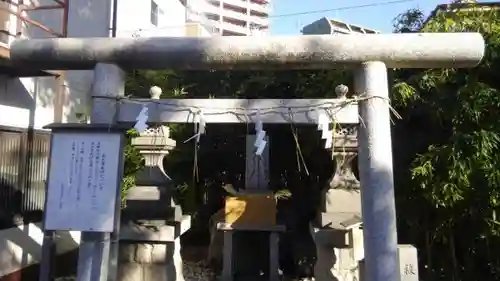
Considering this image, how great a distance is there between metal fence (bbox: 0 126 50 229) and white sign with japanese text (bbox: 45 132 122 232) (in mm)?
2121

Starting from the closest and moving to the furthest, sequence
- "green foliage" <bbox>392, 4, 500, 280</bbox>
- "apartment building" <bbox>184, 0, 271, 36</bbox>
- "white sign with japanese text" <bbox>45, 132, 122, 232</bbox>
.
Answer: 1. "white sign with japanese text" <bbox>45, 132, 122, 232</bbox>
2. "green foliage" <bbox>392, 4, 500, 280</bbox>
3. "apartment building" <bbox>184, 0, 271, 36</bbox>

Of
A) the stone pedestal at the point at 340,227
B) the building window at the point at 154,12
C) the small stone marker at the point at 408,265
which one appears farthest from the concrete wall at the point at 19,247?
the building window at the point at 154,12

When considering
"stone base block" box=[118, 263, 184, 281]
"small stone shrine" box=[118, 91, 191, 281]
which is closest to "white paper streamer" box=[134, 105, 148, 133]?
"small stone shrine" box=[118, 91, 191, 281]

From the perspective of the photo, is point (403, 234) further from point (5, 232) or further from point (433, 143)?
point (5, 232)

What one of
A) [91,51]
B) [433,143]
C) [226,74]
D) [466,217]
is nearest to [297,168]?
[226,74]

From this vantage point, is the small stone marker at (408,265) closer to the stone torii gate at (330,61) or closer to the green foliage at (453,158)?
the stone torii gate at (330,61)

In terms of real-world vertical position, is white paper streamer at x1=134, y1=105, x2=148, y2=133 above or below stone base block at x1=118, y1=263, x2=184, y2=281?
above

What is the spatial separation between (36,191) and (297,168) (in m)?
5.25

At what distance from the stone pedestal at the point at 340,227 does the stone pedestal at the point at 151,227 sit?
77.8 inches

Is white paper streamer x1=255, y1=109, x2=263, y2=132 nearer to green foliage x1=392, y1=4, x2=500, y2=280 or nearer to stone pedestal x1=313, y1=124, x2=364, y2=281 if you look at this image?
stone pedestal x1=313, y1=124, x2=364, y2=281

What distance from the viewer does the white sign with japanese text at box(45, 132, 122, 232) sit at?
3588 millimetres

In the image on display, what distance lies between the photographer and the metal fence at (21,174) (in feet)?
17.6

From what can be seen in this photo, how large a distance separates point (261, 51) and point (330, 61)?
652 millimetres

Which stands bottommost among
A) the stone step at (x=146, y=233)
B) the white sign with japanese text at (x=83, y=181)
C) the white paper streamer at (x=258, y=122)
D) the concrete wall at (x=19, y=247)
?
the concrete wall at (x=19, y=247)
